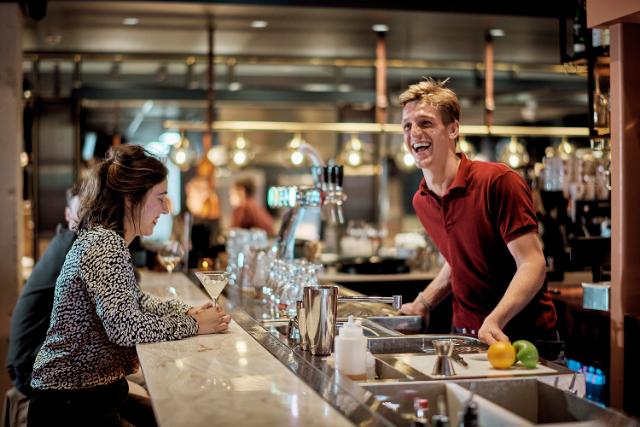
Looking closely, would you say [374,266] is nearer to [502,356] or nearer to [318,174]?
[318,174]

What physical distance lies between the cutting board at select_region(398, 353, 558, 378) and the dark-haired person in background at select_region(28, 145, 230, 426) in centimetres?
75

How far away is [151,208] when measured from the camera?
2.96 metres

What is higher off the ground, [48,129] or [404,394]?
[48,129]

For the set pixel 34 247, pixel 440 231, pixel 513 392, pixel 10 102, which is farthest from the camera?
pixel 34 247

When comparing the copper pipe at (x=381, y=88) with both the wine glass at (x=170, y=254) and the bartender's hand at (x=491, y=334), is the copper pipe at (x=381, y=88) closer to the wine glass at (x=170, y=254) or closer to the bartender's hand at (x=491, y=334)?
the wine glass at (x=170, y=254)

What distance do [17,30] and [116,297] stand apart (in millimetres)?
4609

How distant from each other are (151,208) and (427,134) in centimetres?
118

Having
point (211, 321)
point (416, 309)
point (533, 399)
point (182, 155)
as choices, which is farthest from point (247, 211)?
point (533, 399)

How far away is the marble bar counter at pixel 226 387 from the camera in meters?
1.85

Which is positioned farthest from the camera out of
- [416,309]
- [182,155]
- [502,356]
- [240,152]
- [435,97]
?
[240,152]

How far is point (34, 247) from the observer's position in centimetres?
843

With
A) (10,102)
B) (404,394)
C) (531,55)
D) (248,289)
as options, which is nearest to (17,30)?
(10,102)

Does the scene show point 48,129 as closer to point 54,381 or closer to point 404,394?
point 54,381

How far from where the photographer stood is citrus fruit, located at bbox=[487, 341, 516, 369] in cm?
242
